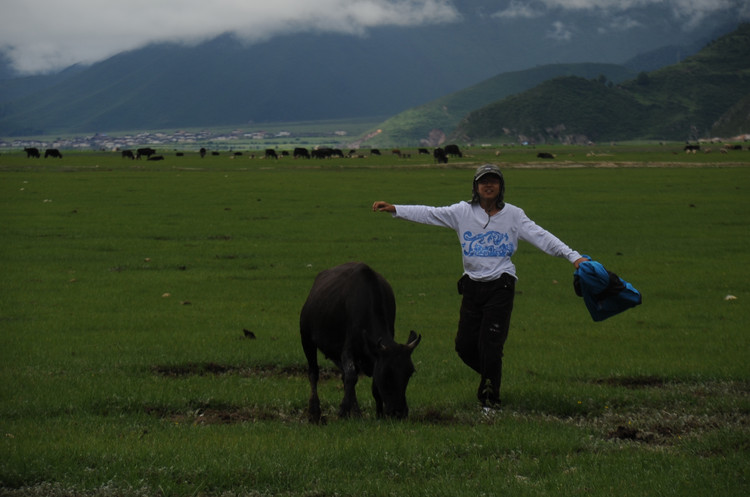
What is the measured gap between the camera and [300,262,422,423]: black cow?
8.70 meters

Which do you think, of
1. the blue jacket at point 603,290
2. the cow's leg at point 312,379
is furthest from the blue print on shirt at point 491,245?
the cow's leg at point 312,379

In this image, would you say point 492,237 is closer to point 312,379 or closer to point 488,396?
point 488,396

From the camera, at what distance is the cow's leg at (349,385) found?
358 inches

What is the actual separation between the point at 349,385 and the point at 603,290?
298cm

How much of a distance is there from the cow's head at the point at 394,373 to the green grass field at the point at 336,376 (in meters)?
0.21

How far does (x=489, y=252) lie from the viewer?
973 cm

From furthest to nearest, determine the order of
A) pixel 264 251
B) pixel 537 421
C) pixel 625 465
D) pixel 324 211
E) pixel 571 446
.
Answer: pixel 324 211 < pixel 264 251 < pixel 537 421 < pixel 571 446 < pixel 625 465

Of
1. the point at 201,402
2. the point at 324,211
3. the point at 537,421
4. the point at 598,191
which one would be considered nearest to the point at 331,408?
the point at 201,402

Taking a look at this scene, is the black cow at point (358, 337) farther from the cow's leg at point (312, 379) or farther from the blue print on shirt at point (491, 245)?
the blue print on shirt at point (491, 245)

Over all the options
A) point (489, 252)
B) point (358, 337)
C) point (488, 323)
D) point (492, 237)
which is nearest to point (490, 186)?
point (492, 237)

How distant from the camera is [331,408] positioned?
33.4 feet

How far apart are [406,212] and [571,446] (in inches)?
127

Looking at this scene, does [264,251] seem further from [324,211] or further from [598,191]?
[598,191]

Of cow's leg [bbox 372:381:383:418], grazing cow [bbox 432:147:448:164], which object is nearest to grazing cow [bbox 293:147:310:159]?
grazing cow [bbox 432:147:448:164]
